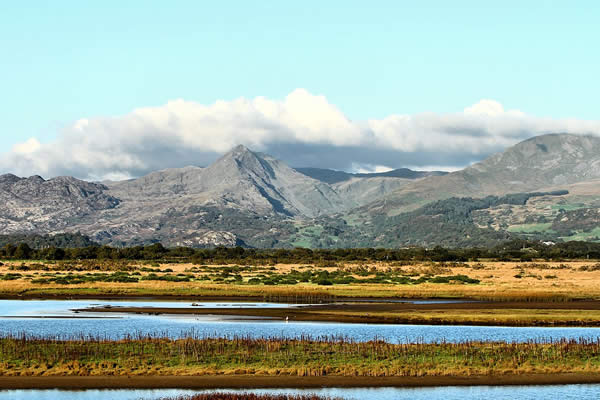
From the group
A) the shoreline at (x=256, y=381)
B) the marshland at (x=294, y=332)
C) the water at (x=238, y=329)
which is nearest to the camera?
the shoreline at (x=256, y=381)

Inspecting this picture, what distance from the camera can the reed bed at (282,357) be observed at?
47469 millimetres

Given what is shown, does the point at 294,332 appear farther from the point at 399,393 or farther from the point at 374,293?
the point at 374,293

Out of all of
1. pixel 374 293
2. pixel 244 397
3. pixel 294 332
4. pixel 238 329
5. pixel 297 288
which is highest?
pixel 297 288

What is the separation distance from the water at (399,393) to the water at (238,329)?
14232 millimetres

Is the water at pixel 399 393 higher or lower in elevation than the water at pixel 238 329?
lower

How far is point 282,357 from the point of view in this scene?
49.8 meters

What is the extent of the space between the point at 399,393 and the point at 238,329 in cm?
2687

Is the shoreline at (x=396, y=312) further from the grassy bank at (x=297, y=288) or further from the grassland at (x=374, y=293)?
the grassy bank at (x=297, y=288)

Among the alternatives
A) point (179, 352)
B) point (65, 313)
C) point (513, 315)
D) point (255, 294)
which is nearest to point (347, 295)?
point (255, 294)

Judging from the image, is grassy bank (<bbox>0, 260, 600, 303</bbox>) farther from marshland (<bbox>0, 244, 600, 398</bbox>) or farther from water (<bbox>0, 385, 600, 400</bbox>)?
water (<bbox>0, 385, 600, 400</bbox>)

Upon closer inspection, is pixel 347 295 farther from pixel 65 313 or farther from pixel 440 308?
pixel 65 313

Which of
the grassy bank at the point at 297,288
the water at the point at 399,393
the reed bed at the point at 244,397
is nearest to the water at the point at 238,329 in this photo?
the water at the point at 399,393

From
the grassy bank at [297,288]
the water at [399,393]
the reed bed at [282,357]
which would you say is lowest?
the water at [399,393]

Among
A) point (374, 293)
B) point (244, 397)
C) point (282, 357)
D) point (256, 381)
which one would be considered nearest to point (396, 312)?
point (374, 293)
